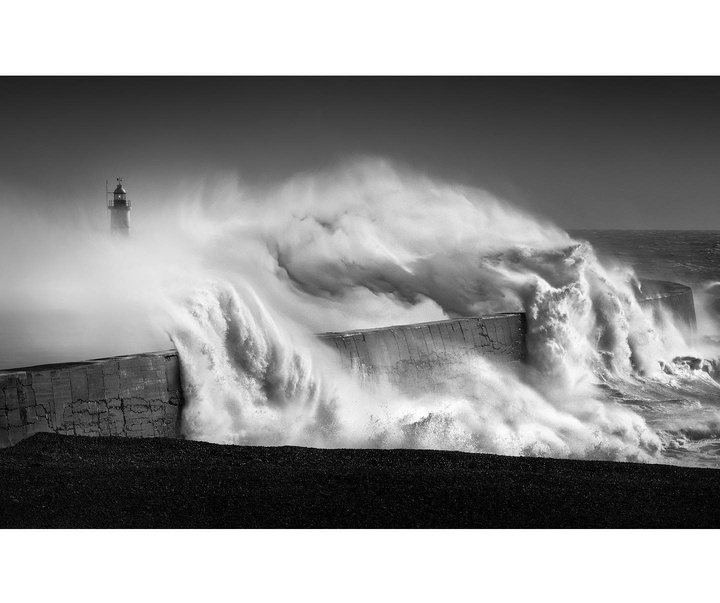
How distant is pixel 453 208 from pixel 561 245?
85cm

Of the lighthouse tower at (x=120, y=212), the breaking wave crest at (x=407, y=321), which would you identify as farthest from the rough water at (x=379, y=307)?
the lighthouse tower at (x=120, y=212)

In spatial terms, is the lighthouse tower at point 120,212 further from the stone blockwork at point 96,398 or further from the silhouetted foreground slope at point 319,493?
→ the silhouetted foreground slope at point 319,493

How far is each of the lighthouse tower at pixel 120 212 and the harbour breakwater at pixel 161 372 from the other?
1180 mm

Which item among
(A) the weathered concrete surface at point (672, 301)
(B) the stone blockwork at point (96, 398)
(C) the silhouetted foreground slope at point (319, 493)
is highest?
A: (A) the weathered concrete surface at point (672, 301)

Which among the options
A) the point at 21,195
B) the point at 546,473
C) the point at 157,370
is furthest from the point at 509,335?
the point at 21,195

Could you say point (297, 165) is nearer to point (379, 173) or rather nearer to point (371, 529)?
point (379, 173)

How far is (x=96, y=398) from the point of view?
501 cm

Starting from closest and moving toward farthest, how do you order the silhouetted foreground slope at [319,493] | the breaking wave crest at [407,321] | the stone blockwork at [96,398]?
the silhouetted foreground slope at [319,493] < the stone blockwork at [96,398] < the breaking wave crest at [407,321]

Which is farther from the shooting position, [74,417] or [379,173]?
[379,173]

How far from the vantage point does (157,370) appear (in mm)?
5277

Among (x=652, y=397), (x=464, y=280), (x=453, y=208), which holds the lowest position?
(x=652, y=397)

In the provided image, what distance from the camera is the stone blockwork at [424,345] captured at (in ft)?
19.1

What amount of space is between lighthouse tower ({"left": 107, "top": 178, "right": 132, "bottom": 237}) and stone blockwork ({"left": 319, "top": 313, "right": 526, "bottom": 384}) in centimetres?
159

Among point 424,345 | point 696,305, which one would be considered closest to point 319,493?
point 424,345
